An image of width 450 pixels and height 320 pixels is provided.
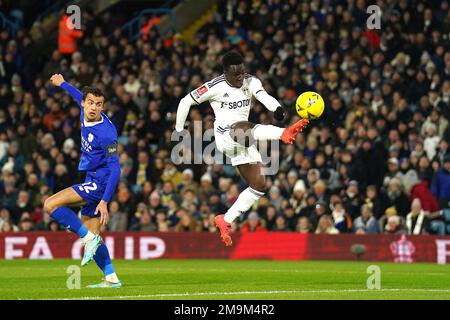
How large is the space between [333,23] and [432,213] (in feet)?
19.7

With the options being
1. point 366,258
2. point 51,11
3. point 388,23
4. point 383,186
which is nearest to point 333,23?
point 388,23

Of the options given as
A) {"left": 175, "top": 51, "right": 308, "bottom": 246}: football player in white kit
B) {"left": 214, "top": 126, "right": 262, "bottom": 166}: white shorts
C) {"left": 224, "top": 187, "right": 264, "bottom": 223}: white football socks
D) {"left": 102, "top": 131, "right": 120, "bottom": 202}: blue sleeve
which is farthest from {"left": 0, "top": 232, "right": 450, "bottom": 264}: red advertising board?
{"left": 102, "top": 131, "right": 120, "bottom": 202}: blue sleeve

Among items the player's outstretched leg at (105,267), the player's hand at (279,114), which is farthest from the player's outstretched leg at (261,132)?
the player's outstretched leg at (105,267)

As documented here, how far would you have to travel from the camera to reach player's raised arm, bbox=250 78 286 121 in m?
14.8

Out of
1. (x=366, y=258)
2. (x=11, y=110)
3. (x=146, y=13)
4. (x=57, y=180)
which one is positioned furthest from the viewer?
(x=146, y=13)

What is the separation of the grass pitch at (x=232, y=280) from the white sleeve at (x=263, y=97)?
236 centimetres

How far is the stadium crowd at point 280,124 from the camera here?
22.9 metres

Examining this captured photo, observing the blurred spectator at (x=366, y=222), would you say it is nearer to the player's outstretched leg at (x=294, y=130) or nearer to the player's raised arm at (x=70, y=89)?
the player's outstretched leg at (x=294, y=130)

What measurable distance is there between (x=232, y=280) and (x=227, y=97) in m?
2.54

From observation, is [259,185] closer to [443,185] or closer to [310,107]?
[310,107]

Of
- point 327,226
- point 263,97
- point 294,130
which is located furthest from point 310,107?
point 327,226

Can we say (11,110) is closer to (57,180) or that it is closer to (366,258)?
(57,180)

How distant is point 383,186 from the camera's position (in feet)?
75.7

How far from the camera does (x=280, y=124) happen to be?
24.6 meters
